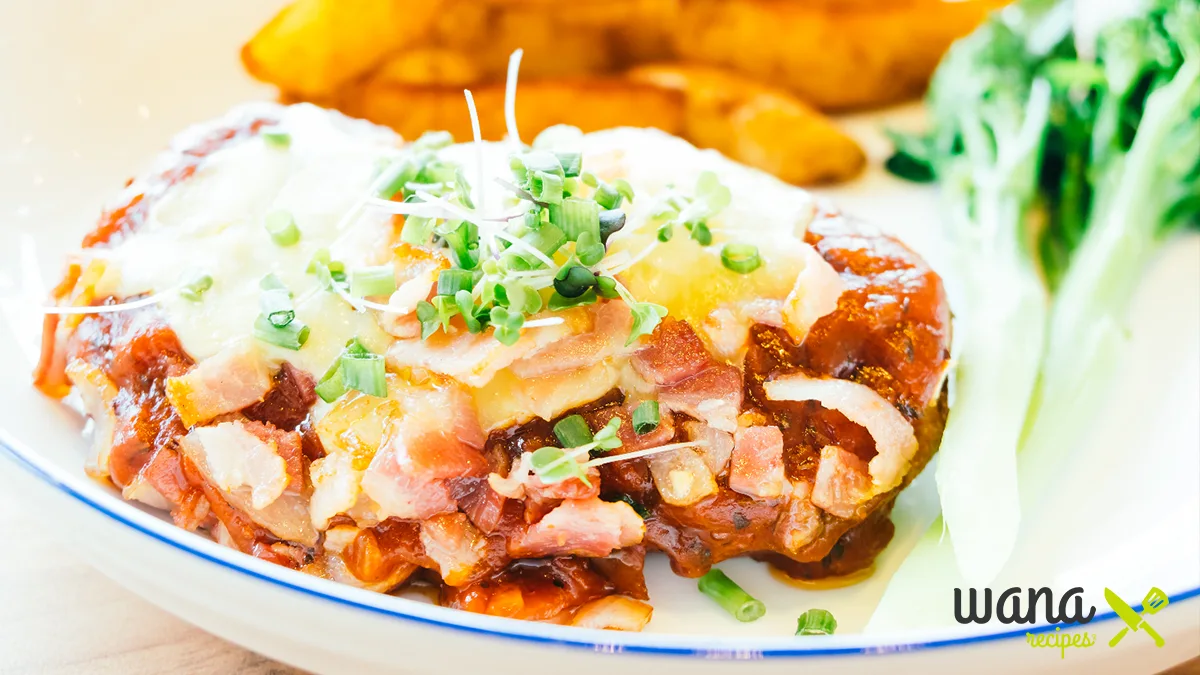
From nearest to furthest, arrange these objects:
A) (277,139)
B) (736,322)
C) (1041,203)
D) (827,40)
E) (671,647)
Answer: (671,647) < (736,322) < (277,139) < (1041,203) < (827,40)

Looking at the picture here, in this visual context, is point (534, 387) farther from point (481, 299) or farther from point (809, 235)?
point (809, 235)

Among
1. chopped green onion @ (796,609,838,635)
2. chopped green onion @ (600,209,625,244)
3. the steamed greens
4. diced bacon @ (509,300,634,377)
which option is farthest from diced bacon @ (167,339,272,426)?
the steamed greens

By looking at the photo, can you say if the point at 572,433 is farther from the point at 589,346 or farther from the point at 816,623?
the point at 816,623

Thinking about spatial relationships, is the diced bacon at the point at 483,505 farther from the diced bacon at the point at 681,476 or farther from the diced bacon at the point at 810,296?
the diced bacon at the point at 810,296

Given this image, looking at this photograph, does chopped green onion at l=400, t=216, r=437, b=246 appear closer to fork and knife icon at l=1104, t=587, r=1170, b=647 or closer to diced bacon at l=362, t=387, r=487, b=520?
diced bacon at l=362, t=387, r=487, b=520

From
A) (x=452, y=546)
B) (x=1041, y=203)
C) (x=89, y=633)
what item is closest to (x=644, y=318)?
(x=452, y=546)

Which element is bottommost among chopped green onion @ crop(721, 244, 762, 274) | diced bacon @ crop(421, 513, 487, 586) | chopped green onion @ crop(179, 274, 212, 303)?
diced bacon @ crop(421, 513, 487, 586)

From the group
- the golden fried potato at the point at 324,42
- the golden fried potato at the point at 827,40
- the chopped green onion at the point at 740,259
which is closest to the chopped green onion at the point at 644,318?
the chopped green onion at the point at 740,259
